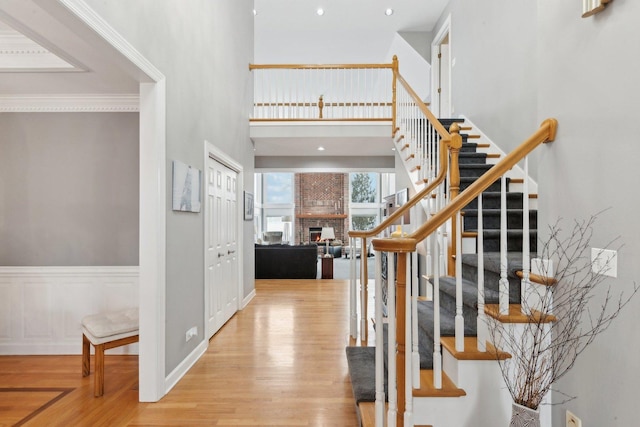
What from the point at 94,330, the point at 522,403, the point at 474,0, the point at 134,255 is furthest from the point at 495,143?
the point at 94,330

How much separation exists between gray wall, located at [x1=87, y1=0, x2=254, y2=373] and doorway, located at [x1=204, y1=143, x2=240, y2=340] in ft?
0.67

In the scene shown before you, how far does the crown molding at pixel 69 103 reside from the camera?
3.30 m

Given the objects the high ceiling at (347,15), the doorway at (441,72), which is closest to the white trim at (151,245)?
the high ceiling at (347,15)

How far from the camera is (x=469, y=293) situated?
2.20 meters

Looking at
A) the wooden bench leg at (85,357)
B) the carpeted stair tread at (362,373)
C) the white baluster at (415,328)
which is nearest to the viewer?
the white baluster at (415,328)

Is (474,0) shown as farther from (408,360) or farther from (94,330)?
(94,330)

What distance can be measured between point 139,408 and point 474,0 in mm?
6240

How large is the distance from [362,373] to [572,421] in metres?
1.16

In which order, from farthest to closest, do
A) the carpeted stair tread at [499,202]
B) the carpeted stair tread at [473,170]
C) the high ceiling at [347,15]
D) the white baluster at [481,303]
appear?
A: the high ceiling at [347,15], the carpeted stair tread at [473,170], the carpeted stair tread at [499,202], the white baluster at [481,303]

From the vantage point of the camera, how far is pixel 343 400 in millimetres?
2465

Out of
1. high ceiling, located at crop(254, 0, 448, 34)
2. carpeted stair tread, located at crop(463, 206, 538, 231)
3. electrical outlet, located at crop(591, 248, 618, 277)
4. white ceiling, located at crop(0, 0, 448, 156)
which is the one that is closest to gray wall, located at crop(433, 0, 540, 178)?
carpeted stair tread, located at crop(463, 206, 538, 231)

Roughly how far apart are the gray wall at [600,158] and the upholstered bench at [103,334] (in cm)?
288

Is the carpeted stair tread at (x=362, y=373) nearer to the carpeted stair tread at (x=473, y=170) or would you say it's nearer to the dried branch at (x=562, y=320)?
the dried branch at (x=562, y=320)

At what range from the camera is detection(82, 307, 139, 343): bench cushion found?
2.57 m
